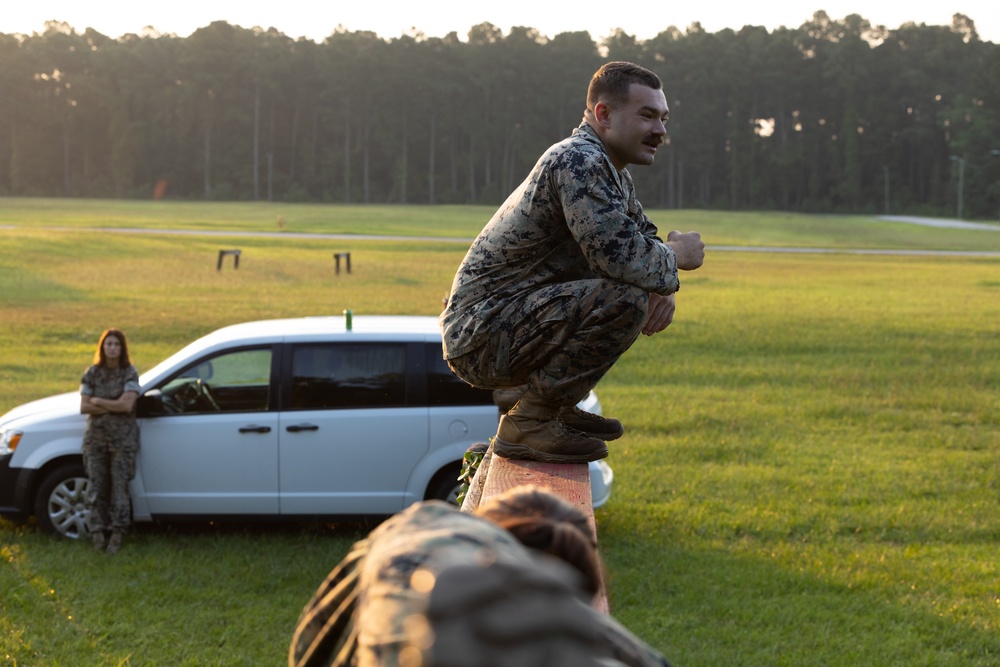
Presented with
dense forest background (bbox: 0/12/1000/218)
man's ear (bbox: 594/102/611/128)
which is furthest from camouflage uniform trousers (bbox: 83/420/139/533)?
dense forest background (bbox: 0/12/1000/218)

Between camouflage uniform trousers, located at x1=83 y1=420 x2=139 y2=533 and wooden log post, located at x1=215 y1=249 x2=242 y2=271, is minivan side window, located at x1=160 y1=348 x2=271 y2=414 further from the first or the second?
wooden log post, located at x1=215 y1=249 x2=242 y2=271

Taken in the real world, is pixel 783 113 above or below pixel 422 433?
above

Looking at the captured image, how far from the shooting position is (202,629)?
7.53 meters

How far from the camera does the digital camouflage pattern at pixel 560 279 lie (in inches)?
138

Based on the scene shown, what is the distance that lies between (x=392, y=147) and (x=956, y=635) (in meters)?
120

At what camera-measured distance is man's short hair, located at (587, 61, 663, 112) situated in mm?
3740

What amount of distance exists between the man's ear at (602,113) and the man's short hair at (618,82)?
13 millimetres

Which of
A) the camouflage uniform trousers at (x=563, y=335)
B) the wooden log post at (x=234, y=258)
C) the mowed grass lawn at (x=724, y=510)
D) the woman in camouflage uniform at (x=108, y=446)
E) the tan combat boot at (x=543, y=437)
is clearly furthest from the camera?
the wooden log post at (x=234, y=258)

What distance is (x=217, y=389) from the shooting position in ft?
31.3

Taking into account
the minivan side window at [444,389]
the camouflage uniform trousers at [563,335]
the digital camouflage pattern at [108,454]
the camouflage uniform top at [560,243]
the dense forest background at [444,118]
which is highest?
the dense forest background at [444,118]

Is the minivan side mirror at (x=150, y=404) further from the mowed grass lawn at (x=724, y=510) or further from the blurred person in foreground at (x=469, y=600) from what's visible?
the blurred person in foreground at (x=469, y=600)

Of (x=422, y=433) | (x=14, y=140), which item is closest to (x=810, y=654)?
(x=422, y=433)

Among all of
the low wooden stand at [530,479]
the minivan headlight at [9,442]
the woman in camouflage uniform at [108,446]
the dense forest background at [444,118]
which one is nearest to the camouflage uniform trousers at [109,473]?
the woman in camouflage uniform at [108,446]

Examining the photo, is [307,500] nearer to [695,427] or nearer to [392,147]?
[695,427]
